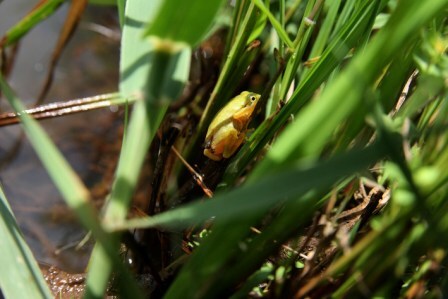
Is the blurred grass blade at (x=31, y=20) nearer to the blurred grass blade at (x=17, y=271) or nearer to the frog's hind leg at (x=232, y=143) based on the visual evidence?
the frog's hind leg at (x=232, y=143)

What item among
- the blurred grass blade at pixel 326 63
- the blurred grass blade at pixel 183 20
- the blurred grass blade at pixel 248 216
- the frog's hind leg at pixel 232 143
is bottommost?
the blurred grass blade at pixel 248 216

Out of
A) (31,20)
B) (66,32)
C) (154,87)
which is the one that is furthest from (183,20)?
(66,32)

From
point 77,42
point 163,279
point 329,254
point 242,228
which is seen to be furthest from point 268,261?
point 77,42

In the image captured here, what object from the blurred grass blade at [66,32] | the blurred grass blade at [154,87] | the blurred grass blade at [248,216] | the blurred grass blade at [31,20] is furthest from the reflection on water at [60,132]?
the blurred grass blade at [154,87]

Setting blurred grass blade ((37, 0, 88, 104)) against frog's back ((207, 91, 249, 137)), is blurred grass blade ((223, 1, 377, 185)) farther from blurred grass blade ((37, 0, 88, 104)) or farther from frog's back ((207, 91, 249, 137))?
blurred grass blade ((37, 0, 88, 104))

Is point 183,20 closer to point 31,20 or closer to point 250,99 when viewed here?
point 250,99

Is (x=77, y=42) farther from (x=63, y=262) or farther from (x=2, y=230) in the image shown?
(x=2, y=230)
